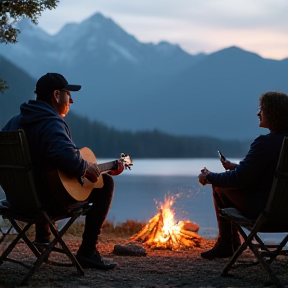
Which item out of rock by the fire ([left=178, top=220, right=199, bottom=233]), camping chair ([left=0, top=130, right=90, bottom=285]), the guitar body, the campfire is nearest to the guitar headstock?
the guitar body

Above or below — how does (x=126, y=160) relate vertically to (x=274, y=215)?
above

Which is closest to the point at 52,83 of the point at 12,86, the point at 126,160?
the point at 126,160

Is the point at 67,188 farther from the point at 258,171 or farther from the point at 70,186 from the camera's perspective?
the point at 258,171

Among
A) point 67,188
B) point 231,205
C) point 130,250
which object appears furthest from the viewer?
point 130,250

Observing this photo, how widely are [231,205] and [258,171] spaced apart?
25.2 inches

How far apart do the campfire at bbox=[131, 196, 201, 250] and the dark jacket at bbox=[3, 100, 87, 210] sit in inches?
82.8

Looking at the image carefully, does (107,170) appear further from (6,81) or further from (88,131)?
(88,131)

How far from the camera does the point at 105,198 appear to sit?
4.93m

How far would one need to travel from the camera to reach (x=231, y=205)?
510 cm

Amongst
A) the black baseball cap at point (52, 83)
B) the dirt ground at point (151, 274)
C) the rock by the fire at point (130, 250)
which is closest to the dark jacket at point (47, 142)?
the black baseball cap at point (52, 83)

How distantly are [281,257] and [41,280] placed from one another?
2.07 m

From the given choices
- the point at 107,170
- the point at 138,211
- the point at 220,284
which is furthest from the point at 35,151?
the point at 138,211

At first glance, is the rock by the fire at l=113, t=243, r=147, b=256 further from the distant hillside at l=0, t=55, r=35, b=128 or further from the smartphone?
the distant hillside at l=0, t=55, r=35, b=128

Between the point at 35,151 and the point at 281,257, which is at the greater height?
the point at 35,151
